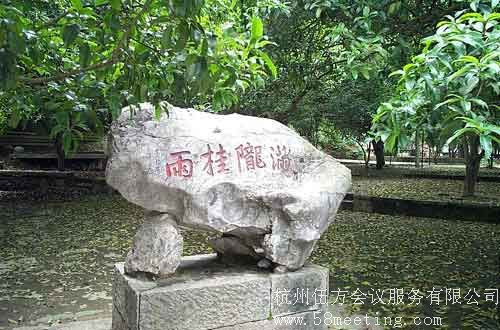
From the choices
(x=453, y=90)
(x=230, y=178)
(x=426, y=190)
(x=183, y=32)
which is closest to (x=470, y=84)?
(x=453, y=90)

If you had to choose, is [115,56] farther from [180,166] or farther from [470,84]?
[470,84]

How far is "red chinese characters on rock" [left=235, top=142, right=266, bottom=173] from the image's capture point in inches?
148

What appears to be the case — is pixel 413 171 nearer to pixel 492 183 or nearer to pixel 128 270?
pixel 492 183

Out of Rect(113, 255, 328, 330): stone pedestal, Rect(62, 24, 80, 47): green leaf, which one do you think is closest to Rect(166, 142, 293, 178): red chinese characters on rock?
Rect(113, 255, 328, 330): stone pedestal

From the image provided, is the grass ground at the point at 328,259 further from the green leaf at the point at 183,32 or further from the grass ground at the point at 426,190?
the green leaf at the point at 183,32

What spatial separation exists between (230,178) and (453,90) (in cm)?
176

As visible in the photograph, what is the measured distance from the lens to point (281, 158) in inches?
157

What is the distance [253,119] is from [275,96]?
7.97 m

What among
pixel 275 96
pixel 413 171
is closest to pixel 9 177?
pixel 275 96

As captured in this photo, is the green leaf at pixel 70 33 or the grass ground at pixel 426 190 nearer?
the green leaf at pixel 70 33

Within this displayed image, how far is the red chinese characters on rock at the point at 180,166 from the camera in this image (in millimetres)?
3506

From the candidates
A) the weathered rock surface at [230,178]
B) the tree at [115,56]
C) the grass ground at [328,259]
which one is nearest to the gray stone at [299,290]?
the weathered rock surface at [230,178]

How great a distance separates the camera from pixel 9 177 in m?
15.6

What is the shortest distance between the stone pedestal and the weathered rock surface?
22 centimetres
